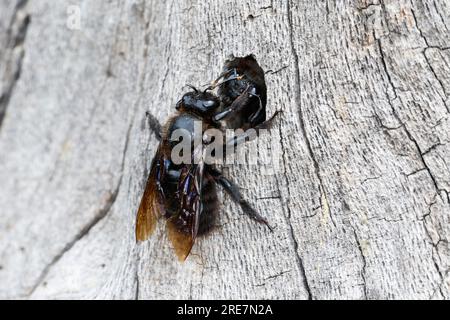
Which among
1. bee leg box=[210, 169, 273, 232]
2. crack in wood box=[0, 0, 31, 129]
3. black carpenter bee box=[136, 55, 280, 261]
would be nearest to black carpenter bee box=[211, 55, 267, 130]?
black carpenter bee box=[136, 55, 280, 261]

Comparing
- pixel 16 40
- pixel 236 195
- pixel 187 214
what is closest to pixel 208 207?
pixel 187 214

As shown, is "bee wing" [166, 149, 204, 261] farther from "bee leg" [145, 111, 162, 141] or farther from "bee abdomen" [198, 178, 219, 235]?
"bee leg" [145, 111, 162, 141]

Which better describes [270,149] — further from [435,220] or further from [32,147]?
[32,147]

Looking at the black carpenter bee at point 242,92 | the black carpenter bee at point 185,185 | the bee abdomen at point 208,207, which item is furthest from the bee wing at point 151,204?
the black carpenter bee at point 242,92

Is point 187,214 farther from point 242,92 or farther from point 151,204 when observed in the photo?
point 242,92

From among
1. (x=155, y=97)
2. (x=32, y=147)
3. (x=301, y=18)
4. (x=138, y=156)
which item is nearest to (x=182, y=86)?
(x=155, y=97)

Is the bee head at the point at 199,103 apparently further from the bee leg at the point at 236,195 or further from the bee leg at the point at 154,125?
the bee leg at the point at 236,195

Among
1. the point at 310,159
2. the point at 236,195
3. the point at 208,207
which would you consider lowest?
the point at 208,207
